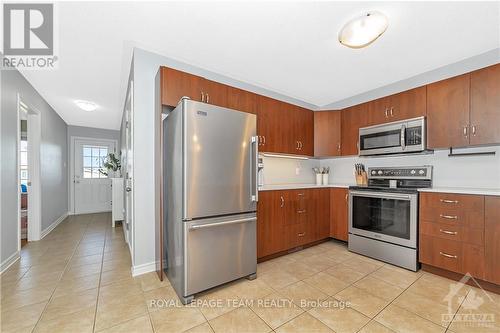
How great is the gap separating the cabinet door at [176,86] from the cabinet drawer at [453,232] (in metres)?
2.98

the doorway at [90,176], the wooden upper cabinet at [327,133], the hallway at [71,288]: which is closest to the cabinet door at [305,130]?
the wooden upper cabinet at [327,133]

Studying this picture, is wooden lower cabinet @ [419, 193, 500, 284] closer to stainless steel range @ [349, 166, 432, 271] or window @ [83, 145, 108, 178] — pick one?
stainless steel range @ [349, 166, 432, 271]

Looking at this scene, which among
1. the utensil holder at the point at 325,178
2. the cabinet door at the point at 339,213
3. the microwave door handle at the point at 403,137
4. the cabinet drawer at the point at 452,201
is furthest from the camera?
the utensil holder at the point at 325,178

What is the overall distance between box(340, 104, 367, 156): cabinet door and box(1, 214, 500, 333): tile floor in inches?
65.8

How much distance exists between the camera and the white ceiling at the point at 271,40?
181 cm

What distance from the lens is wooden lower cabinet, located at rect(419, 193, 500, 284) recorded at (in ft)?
6.77

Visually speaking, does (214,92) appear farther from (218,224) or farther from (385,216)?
(385,216)

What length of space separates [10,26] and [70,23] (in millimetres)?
564

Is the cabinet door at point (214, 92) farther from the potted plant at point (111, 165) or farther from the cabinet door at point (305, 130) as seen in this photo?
the potted plant at point (111, 165)

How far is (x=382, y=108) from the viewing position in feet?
10.3

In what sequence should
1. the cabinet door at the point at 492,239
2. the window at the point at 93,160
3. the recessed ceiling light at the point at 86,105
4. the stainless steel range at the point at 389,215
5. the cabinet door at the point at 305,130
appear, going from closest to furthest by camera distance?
the cabinet door at the point at 492,239 < the stainless steel range at the point at 389,215 < the cabinet door at the point at 305,130 < the recessed ceiling light at the point at 86,105 < the window at the point at 93,160

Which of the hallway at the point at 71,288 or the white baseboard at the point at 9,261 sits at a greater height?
the white baseboard at the point at 9,261

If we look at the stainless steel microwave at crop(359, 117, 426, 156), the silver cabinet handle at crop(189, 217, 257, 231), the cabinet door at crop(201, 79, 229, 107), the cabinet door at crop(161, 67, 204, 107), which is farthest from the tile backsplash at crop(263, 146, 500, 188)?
the cabinet door at crop(161, 67, 204, 107)

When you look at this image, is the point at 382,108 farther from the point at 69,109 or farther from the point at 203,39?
the point at 69,109
